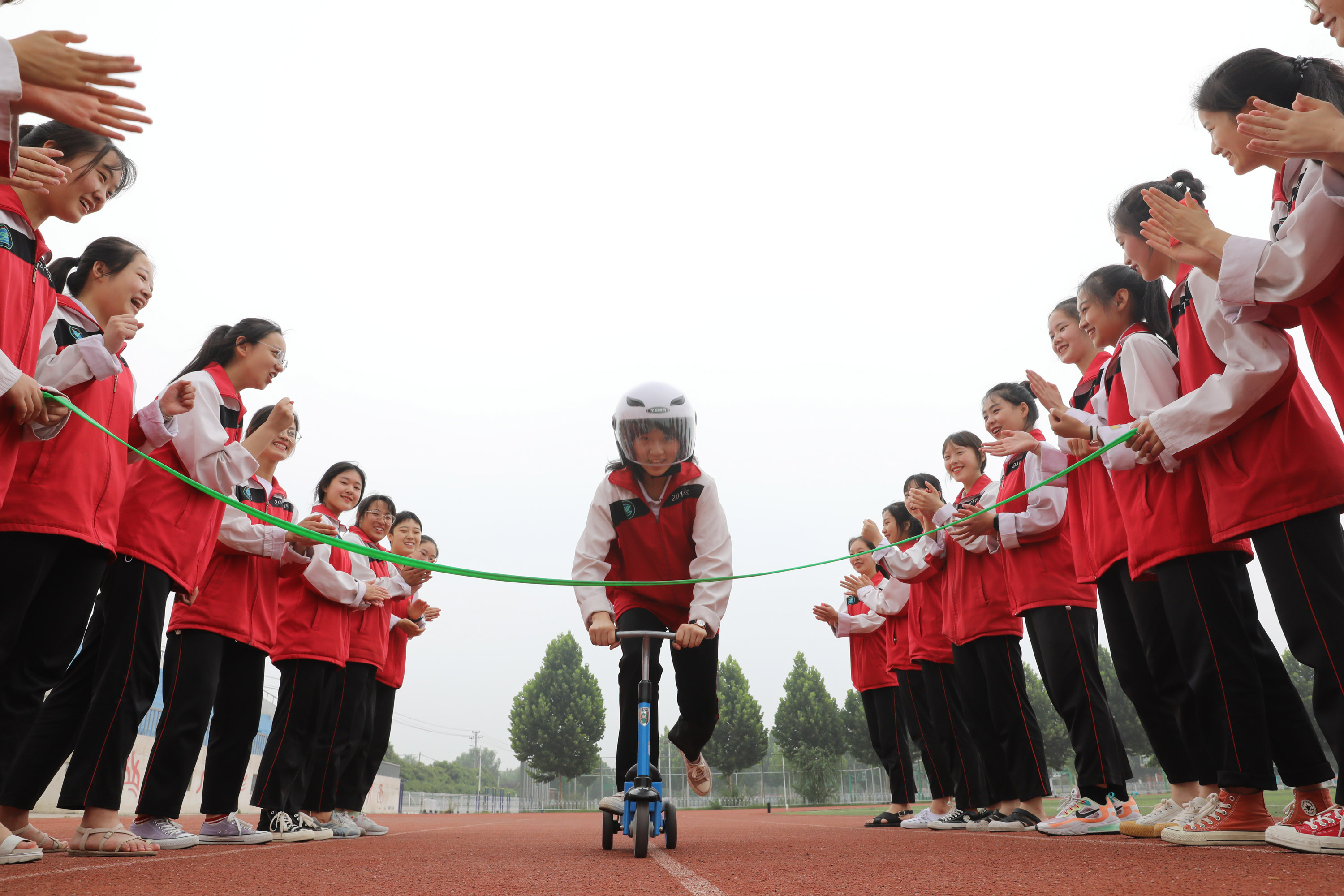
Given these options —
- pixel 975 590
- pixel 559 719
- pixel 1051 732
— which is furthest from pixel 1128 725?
pixel 975 590

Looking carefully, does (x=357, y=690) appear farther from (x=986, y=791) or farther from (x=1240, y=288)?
(x=1240, y=288)

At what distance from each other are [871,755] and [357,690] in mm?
60279

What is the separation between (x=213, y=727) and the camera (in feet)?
17.9

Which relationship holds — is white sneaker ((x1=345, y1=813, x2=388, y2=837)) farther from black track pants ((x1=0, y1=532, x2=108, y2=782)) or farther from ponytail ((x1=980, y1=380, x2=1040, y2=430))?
ponytail ((x1=980, y1=380, x2=1040, y2=430))

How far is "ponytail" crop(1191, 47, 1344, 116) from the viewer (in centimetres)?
347

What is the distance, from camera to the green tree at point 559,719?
189 feet

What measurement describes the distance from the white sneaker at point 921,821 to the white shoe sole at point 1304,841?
4.50 m

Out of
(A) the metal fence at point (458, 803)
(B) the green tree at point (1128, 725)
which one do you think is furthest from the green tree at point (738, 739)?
(B) the green tree at point (1128, 725)

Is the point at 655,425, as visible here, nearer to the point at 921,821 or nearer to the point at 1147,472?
the point at 1147,472

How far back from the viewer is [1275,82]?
11.6 ft

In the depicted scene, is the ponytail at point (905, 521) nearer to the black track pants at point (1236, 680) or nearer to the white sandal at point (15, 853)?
the black track pants at point (1236, 680)

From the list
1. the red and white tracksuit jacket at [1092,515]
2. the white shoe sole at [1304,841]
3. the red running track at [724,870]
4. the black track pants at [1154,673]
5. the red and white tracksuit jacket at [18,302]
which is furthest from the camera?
the red and white tracksuit jacket at [1092,515]

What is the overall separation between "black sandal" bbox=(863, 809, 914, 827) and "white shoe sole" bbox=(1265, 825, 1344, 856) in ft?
18.0

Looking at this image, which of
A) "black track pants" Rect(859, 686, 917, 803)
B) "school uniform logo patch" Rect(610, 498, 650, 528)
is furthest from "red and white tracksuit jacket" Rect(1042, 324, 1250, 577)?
"black track pants" Rect(859, 686, 917, 803)
